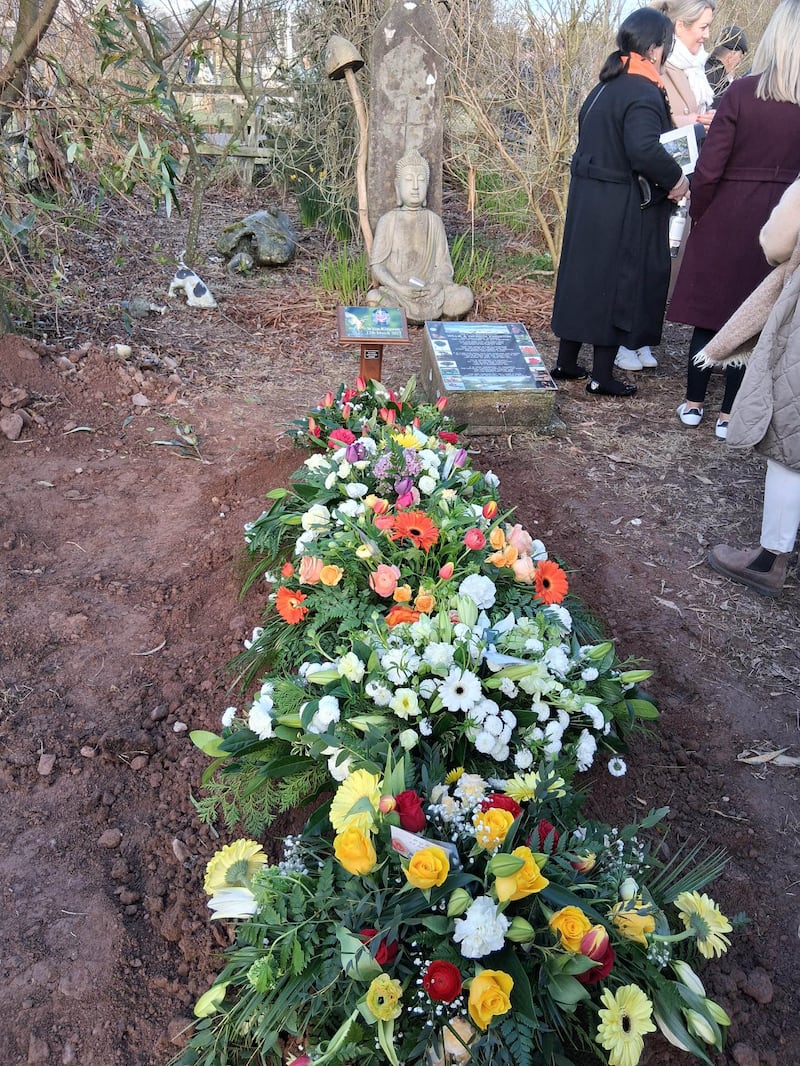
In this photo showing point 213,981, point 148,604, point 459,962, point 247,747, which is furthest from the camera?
point 148,604

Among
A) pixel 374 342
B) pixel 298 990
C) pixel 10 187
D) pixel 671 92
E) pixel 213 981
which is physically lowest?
pixel 213 981

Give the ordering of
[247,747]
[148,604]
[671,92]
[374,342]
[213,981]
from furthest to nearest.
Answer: [671,92]
[374,342]
[148,604]
[247,747]
[213,981]

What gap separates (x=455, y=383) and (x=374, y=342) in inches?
34.1

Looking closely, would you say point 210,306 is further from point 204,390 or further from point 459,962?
point 459,962

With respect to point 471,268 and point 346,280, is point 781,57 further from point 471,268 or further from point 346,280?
point 346,280

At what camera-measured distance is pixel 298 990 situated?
58.6 inches

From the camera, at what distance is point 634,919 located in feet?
5.04

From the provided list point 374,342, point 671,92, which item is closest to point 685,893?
point 374,342

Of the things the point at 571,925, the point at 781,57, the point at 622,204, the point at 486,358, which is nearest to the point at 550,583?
the point at 571,925

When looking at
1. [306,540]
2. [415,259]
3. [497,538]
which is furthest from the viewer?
[415,259]

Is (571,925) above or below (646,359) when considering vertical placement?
above

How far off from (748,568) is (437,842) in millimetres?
2201

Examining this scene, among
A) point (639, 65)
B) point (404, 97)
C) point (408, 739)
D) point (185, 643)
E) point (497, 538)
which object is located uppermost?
point (639, 65)

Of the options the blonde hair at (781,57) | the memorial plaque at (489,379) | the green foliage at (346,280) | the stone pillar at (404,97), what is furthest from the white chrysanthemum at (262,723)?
the stone pillar at (404,97)
